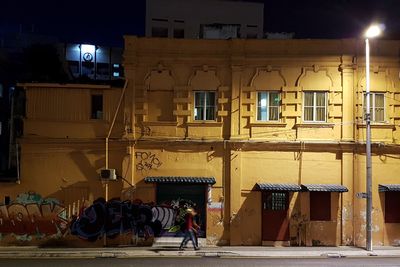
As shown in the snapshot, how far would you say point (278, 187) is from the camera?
22219mm

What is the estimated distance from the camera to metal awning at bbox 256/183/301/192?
22.2 meters

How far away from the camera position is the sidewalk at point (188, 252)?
19.8 meters

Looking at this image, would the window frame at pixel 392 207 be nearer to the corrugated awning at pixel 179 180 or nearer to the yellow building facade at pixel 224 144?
the yellow building facade at pixel 224 144

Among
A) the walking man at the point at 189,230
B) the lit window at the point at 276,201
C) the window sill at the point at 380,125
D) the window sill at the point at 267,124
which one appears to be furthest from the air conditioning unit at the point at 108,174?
the window sill at the point at 380,125

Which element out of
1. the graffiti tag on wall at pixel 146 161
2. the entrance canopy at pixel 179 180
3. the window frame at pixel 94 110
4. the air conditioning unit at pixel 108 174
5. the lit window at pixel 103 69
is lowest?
the entrance canopy at pixel 179 180

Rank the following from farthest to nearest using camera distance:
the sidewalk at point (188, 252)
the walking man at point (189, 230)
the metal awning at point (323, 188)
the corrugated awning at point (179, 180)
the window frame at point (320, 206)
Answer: the window frame at point (320, 206) → the corrugated awning at point (179, 180) → the metal awning at point (323, 188) → the walking man at point (189, 230) → the sidewalk at point (188, 252)

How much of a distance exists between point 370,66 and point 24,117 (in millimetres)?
15380

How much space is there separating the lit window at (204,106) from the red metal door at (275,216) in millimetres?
4217

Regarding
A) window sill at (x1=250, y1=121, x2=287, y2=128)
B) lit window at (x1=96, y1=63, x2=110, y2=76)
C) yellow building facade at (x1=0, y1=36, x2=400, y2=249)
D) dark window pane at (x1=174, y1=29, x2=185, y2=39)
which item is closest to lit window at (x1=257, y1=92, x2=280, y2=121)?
yellow building facade at (x1=0, y1=36, x2=400, y2=249)

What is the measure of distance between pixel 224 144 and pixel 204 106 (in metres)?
1.93

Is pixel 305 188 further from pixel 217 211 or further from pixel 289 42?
pixel 289 42

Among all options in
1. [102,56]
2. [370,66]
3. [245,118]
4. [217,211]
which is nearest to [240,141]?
[245,118]

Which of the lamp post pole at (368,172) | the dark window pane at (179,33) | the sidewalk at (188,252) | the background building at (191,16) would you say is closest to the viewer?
the sidewalk at (188,252)

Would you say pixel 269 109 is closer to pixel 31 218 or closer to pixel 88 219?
pixel 88 219
